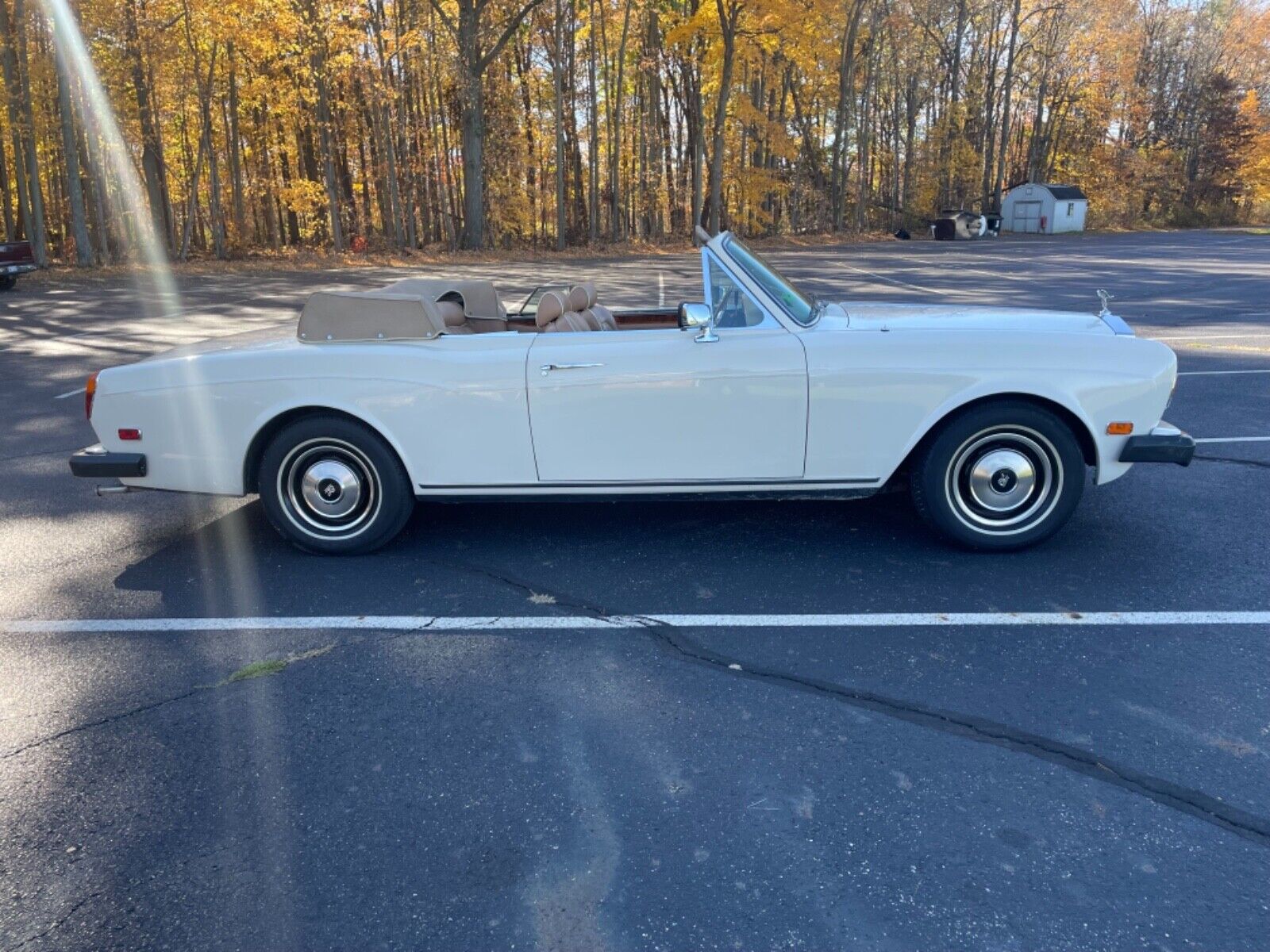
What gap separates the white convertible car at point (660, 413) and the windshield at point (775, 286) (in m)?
0.02

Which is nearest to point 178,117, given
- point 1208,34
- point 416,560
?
point 416,560

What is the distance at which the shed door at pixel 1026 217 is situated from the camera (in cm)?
4619

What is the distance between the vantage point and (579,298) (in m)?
5.30

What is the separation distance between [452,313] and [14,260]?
750 inches

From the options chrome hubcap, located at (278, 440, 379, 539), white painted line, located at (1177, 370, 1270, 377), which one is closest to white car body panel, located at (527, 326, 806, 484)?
chrome hubcap, located at (278, 440, 379, 539)

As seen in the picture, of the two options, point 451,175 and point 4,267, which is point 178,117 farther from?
point 4,267

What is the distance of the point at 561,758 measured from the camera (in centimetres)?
294

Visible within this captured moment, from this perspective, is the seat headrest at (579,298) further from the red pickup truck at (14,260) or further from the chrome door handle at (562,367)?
the red pickup truck at (14,260)

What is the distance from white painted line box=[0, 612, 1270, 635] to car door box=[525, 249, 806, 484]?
76 cm

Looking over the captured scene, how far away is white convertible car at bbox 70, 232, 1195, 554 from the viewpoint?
14.1 ft

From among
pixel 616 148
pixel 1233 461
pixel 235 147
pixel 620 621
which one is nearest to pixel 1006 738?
pixel 620 621

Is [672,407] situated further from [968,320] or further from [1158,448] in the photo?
[1158,448]

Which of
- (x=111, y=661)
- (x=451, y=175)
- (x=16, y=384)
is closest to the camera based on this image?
(x=111, y=661)

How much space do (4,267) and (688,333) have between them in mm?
20010
